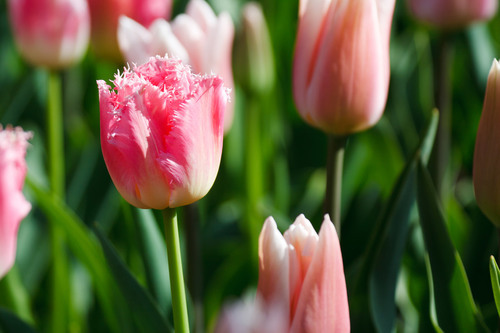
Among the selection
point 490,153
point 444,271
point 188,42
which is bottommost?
point 444,271

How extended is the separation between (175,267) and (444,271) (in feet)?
0.94

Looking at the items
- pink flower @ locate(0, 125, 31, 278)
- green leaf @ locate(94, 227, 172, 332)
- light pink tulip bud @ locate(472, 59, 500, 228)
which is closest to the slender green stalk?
green leaf @ locate(94, 227, 172, 332)

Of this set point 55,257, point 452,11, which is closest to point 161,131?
point 55,257

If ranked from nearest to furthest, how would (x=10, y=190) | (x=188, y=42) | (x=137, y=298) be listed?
(x=10, y=190), (x=137, y=298), (x=188, y=42)

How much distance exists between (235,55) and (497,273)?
0.64 metres

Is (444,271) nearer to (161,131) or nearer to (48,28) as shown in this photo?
(161,131)

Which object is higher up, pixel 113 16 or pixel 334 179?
pixel 113 16

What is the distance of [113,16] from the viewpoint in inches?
39.4

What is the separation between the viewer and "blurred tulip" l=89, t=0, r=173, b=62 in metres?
0.99

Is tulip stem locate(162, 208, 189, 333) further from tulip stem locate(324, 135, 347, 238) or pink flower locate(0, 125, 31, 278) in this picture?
tulip stem locate(324, 135, 347, 238)

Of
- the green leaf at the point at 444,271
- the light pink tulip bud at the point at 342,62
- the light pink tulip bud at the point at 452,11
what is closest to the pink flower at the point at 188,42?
the light pink tulip bud at the point at 342,62

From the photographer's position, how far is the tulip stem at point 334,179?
69 cm

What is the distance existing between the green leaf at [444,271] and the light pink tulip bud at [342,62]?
0.27ft

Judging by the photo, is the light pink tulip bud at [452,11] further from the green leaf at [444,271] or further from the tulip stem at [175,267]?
the tulip stem at [175,267]
